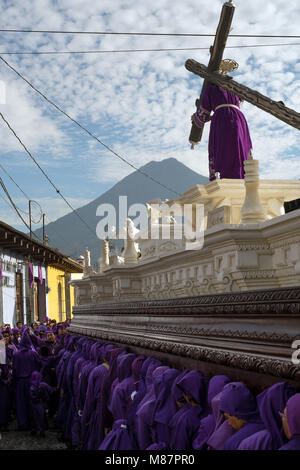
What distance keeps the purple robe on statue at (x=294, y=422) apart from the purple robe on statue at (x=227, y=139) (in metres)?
5.07

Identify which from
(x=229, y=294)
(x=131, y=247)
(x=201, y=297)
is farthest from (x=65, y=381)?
(x=229, y=294)

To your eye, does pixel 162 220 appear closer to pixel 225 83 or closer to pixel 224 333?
pixel 225 83

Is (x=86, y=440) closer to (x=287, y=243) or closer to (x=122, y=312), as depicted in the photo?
(x=122, y=312)

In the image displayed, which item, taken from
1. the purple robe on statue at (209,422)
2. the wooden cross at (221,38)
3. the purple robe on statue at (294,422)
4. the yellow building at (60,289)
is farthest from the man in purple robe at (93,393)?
the yellow building at (60,289)

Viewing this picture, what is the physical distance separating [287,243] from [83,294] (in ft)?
30.4

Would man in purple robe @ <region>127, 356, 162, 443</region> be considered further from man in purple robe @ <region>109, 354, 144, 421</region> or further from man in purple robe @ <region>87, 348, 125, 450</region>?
man in purple robe @ <region>87, 348, 125, 450</region>

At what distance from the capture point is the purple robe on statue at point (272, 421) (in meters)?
2.03

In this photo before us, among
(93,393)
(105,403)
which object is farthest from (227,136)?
(105,403)

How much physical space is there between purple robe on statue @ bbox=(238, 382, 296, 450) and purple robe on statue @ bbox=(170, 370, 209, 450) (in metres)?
0.68

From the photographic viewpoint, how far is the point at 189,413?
2.81 meters

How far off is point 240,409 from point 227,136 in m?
5.09

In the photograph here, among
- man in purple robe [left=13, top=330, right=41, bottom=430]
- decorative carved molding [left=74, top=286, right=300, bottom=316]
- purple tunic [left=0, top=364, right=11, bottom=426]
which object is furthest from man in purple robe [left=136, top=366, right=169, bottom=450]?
purple tunic [left=0, top=364, right=11, bottom=426]

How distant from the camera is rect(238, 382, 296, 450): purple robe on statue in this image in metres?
2.03

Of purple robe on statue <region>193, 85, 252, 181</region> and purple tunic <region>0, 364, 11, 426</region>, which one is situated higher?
purple robe on statue <region>193, 85, 252, 181</region>
